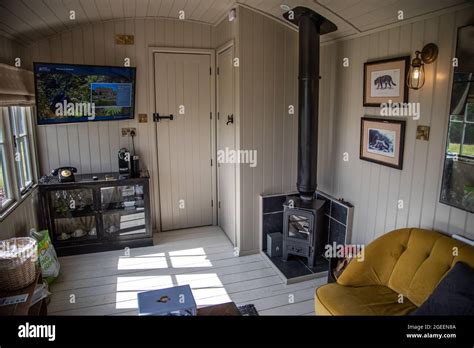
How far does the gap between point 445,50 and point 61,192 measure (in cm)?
355

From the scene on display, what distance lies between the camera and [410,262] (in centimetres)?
219

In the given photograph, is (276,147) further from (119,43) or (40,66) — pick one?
(40,66)

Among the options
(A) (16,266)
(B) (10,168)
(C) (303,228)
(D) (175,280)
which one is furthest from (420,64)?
(B) (10,168)

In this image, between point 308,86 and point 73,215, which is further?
point 73,215

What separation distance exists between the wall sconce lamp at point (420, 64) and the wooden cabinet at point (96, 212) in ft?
8.75

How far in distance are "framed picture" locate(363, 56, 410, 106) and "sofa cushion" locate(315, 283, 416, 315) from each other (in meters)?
1.33

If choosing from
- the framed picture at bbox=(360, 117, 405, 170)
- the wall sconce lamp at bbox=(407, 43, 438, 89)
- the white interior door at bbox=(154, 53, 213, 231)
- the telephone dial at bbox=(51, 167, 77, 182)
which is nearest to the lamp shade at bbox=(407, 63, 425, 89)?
the wall sconce lamp at bbox=(407, 43, 438, 89)

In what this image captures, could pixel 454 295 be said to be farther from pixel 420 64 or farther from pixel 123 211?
pixel 123 211

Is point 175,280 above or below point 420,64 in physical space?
below

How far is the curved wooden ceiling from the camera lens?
88.4 inches

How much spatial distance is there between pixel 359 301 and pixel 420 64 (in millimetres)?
1569

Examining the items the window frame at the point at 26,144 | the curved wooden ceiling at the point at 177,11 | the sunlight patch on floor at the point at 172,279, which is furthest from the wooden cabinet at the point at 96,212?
the curved wooden ceiling at the point at 177,11

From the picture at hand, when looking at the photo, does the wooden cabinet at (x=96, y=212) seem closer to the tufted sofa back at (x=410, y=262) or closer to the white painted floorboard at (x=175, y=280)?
the white painted floorboard at (x=175, y=280)

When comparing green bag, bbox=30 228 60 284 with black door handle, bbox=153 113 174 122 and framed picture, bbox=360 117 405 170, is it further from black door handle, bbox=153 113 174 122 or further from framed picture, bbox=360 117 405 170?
framed picture, bbox=360 117 405 170
